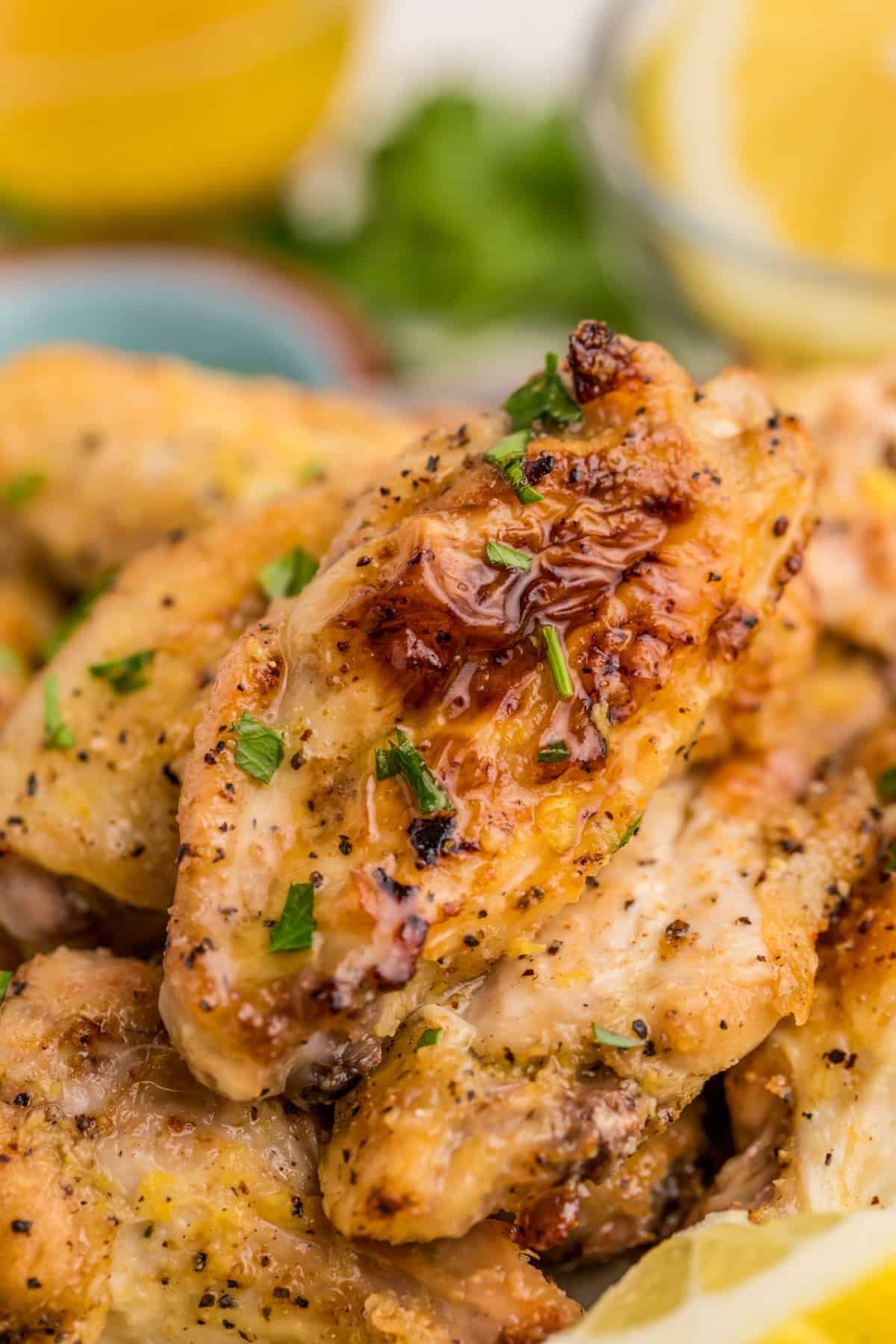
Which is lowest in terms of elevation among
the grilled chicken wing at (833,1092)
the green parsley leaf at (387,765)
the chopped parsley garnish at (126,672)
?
the grilled chicken wing at (833,1092)

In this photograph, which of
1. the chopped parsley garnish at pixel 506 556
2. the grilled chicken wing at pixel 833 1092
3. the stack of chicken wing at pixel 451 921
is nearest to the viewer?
the stack of chicken wing at pixel 451 921

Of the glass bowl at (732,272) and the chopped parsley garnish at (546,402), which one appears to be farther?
the glass bowl at (732,272)

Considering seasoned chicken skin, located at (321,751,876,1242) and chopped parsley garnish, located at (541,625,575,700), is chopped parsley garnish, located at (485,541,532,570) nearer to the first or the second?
chopped parsley garnish, located at (541,625,575,700)

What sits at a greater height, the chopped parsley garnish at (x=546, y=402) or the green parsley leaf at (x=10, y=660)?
the chopped parsley garnish at (x=546, y=402)

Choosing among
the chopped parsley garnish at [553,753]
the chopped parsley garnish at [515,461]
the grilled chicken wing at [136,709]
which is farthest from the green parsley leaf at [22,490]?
the chopped parsley garnish at [553,753]

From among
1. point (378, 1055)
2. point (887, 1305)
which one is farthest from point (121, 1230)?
point (887, 1305)

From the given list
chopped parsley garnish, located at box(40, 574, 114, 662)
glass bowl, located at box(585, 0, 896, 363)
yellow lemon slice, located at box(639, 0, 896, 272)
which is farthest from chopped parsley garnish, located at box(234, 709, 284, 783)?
yellow lemon slice, located at box(639, 0, 896, 272)

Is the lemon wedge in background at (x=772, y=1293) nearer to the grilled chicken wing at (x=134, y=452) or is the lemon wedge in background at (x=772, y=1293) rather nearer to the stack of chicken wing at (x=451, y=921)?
the stack of chicken wing at (x=451, y=921)

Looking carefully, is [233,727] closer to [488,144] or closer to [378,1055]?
[378,1055]
